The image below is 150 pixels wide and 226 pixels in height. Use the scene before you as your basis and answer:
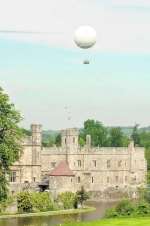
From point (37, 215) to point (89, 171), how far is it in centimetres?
1842

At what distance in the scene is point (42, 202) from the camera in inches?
1788

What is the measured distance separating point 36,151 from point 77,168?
557cm

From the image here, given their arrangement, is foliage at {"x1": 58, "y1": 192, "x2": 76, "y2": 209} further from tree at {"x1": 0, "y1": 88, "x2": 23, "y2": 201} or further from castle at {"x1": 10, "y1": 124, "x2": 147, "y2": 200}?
tree at {"x1": 0, "y1": 88, "x2": 23, "y2": 201}

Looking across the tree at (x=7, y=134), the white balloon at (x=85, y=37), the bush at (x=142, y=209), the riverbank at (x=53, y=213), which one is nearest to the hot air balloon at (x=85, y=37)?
the white balloon at (x=85, y=37)

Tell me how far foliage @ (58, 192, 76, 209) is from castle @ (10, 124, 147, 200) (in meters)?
2.33

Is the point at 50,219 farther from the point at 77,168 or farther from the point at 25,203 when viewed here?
the point at 77,168

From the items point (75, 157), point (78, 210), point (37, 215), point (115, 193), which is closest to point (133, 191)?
point (115, 193)

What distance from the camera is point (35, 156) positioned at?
5606 cm

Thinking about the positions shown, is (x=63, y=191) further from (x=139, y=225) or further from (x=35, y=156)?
(x=139, y=225)

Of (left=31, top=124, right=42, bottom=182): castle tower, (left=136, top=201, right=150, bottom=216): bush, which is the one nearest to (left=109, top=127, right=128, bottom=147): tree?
(left=31, top=124, right=42, bottom=182): castle tower

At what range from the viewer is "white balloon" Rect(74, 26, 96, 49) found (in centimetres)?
1741

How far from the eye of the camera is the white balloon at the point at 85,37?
685 inches

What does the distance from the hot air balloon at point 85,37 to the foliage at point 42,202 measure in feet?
92.0

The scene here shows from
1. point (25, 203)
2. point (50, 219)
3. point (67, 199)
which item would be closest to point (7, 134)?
point (50, 219)
